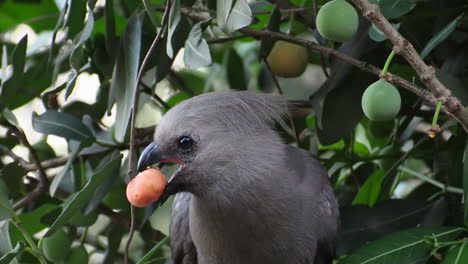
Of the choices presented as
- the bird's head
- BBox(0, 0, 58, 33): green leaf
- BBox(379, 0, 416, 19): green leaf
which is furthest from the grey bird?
BBox(0, 0, 58, 33): green leaf

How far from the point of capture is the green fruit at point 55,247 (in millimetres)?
2312

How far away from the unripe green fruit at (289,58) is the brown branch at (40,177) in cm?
85

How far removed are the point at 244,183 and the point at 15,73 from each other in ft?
2.42

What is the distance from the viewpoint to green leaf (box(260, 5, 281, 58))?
7.66ft

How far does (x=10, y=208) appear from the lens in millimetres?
2133

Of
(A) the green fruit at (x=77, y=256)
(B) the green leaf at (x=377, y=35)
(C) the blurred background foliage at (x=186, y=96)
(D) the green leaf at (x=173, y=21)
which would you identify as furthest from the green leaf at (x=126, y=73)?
(B) the green leaf at (x=377, y=35)

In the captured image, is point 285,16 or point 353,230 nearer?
point 353,230

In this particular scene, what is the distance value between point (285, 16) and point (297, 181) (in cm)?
58

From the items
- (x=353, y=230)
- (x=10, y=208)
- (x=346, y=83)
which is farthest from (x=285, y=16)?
(x=10, y=208)

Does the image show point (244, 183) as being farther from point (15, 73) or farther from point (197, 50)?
point (15, 73)

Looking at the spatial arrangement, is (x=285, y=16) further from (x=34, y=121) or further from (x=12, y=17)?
(x=12, y=17)

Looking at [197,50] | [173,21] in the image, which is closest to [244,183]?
[197,50]

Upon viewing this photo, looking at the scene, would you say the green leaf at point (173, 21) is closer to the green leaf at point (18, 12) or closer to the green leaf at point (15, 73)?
the green leaf at point (15, 73)

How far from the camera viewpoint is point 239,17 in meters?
1.90
